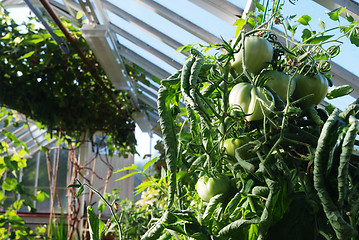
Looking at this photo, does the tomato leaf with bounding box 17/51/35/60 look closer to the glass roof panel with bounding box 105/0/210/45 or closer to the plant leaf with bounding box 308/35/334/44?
the glass roof panel with bounding box 105/0/210/45

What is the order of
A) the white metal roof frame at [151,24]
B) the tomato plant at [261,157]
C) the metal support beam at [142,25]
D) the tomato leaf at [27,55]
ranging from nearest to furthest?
the tomato plant at [261,157] < the white metal roof frame at [151,24] < the metal support beam at [142,25] < the tomato leaf at [27,55]

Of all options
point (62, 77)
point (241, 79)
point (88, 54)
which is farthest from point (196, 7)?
point (241, 79)

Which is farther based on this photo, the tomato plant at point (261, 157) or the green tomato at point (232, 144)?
the green tomato at point (232, 144)

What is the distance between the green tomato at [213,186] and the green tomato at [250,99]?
0.09 meters

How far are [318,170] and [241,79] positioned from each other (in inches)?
7.5

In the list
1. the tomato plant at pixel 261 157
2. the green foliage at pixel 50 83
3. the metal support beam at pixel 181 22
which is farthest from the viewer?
the green foliage at pixel 50 83

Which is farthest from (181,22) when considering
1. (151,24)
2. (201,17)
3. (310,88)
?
(310,88)

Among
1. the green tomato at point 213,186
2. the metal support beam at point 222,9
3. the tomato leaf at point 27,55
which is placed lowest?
the green tomato at point 213,186

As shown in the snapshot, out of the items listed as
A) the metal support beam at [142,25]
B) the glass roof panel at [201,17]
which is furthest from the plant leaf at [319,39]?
the metal support beam at [142,25]

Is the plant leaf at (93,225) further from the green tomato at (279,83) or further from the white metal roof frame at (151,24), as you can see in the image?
the white metal roof frame at (151,24)

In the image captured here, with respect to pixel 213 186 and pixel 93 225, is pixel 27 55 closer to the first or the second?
pixel 93 225

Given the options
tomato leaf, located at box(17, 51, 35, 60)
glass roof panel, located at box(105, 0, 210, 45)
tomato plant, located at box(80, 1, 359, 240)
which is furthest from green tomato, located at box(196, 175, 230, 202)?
tomato leaf, located at box(17, 51, 35, 60)

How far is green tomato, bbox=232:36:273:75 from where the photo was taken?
49 cm

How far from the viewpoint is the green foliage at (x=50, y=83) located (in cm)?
329
